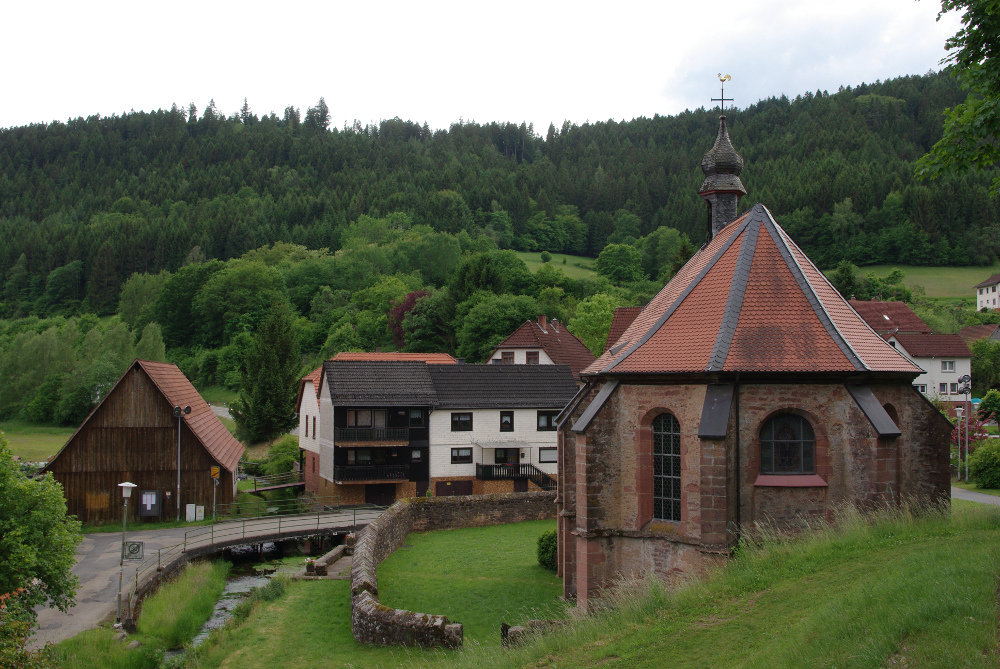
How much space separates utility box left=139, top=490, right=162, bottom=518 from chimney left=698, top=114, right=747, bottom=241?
23.6 meters

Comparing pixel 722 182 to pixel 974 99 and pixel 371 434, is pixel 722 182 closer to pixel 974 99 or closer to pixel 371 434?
pixel 974 99

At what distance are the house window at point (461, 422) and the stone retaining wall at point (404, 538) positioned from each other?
24.6ft

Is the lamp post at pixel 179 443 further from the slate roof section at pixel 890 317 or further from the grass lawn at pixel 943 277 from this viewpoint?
the grass lawn at pixel 943 277

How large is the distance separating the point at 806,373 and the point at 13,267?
138 meters

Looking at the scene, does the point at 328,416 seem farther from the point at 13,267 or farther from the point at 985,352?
the point at 13,267

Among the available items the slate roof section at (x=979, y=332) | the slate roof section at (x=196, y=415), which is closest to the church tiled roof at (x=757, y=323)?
the slate roof section at (x=196, y=415)

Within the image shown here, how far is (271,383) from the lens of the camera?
51.1 m

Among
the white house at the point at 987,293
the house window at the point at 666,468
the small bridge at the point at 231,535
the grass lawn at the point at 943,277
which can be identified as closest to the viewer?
the house window at the point at 666,468

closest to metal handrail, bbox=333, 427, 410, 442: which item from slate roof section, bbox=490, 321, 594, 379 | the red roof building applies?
the red roof building

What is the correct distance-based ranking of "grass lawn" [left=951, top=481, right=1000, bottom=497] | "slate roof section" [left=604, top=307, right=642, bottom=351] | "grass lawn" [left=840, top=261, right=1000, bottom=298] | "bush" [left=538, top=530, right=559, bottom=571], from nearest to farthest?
"bush" [left=538, top=530, right=559, bottom=571] → "grass lawn" [left=951, top=481, right=1000, bottom=497] → "slate roof section" [left=604, top=307, right=642, bottom=351] → "grass lawn" [left=840, top=261, right=1000, bottom=298]

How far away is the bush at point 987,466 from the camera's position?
3155 centimetres

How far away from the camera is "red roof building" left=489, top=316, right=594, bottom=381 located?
5472cm

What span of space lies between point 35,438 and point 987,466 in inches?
2545

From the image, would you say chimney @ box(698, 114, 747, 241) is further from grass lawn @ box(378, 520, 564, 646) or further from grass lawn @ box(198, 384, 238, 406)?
grass lawn @ box(198, 384, 238, 406)
